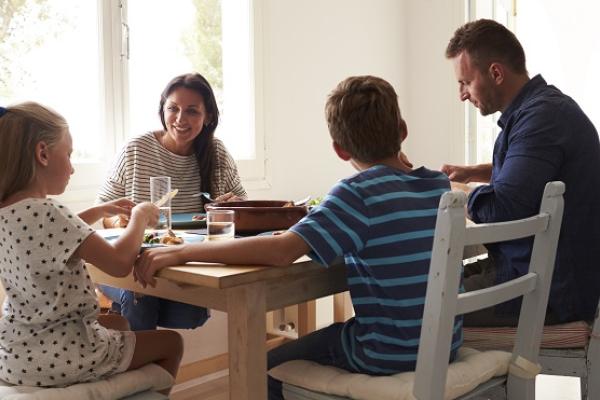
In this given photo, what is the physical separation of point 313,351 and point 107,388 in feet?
1.54

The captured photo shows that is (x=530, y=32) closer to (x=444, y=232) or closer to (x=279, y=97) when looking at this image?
(x=279, y=97)

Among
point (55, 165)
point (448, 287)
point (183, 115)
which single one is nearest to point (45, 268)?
point (55, 165)

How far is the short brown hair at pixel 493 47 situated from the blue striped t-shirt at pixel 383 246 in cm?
74

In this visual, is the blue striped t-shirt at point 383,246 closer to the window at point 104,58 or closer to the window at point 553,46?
the window at point 104,58

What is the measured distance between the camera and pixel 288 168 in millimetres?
3709

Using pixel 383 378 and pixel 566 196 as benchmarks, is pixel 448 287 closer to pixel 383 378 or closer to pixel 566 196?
pixel 383 378

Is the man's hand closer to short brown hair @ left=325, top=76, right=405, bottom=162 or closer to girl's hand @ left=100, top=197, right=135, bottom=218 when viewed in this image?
short brown hair @ left=325, top=76, right=405, bottom=162

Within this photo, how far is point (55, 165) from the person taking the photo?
151cm

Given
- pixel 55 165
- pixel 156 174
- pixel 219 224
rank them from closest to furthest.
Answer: pixel 55 165 < pixel 219 224 < pixel 156 174

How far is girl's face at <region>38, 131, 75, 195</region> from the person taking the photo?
1.49 metres

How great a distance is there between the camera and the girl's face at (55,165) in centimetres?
149

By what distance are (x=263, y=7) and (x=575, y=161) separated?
2132mm

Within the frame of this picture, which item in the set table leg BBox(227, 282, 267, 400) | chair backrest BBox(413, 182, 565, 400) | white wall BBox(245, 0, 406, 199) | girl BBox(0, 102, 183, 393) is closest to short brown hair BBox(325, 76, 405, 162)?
chair backrest BBox(413, 182, 565, 400)

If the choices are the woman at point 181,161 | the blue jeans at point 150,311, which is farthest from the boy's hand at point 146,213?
the woman at point 181,161
